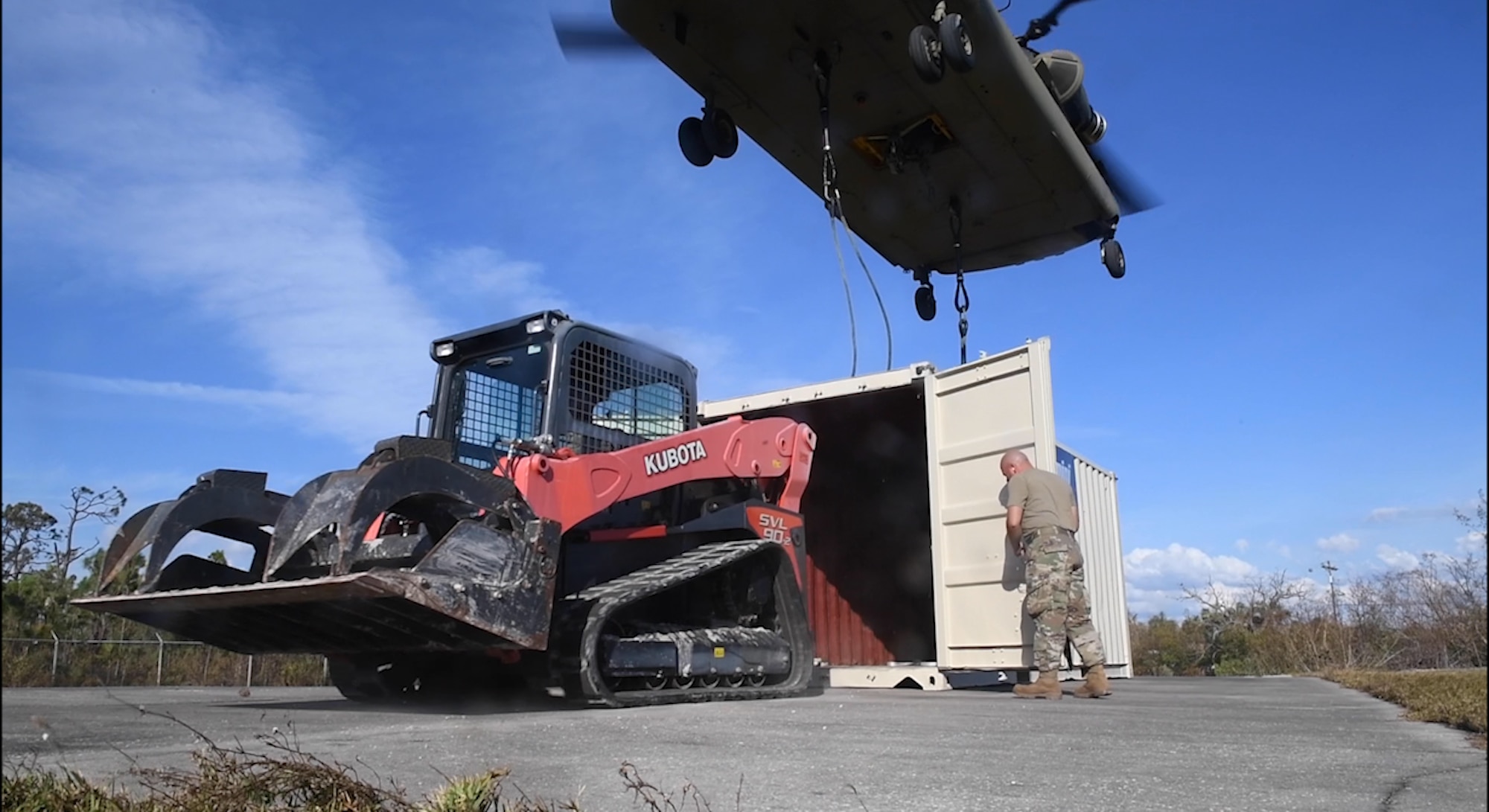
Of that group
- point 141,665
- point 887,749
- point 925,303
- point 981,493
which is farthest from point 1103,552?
point 141,665

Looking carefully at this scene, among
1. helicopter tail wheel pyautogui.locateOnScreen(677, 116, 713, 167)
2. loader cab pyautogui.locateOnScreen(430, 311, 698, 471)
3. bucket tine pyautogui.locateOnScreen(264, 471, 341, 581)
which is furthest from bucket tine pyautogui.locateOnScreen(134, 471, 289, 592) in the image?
helicopter tail wheel pyautogui.locateOnScreen(677, 116, 713, 167)

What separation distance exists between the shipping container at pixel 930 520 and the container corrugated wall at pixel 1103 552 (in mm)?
28

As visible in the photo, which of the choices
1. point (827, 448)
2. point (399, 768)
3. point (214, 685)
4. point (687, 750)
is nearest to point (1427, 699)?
point (687, 750)

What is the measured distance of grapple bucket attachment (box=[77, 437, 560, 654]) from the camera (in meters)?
4.47

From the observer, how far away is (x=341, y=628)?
518 centimetres

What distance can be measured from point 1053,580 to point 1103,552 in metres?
3.53

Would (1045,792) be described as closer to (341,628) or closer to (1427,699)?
(1427,699)

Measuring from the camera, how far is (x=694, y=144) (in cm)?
496

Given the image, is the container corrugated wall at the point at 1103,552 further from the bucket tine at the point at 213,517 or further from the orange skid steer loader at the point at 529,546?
the bucket tine at the point at 213,517

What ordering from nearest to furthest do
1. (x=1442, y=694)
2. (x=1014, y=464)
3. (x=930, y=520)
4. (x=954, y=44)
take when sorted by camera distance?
1. (x=954, y=44)
2. (x=1442, y=694)
3. (x=1014, y=464)
4. (x=930, y=520)

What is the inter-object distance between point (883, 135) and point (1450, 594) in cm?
319

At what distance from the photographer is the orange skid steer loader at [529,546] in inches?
184

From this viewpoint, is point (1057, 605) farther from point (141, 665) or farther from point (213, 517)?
point (141, 665)

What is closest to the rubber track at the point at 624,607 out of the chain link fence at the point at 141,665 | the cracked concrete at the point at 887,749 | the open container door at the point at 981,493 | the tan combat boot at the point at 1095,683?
the cracked concrete at the point at 887,749
